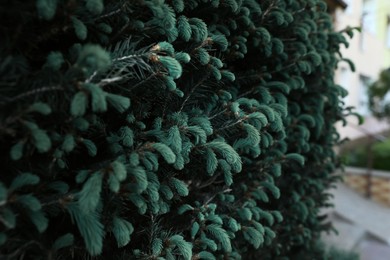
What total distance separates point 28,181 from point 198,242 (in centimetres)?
100

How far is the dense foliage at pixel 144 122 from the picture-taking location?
126 centimetres

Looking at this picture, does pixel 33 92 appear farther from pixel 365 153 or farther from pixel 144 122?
pixel 365 153

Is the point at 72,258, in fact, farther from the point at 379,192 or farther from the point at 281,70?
the point at 379,192

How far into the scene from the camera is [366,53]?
11.6 metres

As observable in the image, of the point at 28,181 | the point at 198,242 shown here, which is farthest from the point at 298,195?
the point at 28,181

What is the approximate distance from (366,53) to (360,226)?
805 centimetres

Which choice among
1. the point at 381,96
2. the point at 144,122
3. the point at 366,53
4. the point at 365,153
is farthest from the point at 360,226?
the point at 366,53

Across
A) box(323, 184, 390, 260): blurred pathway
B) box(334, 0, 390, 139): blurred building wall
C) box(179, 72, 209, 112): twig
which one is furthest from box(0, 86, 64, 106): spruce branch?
box(334, 0, 390, 139): blurred building wall

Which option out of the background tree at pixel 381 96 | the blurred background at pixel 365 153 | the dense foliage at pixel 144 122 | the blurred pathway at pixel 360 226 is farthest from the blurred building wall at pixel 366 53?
the dense foliage at pixel 144 122

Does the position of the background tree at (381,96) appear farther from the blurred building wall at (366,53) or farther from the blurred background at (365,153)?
the blurred building wall at (366,53)

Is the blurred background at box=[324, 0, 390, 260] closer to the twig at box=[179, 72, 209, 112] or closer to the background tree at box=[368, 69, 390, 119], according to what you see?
the background tree at box=[368, 69, 390, 119]

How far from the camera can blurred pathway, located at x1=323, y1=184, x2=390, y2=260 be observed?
4.87 meters

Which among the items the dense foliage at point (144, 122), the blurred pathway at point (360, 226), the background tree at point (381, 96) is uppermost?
the dense foliage at point (144, 122)

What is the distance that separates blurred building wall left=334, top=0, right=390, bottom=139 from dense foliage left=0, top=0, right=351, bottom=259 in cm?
804
